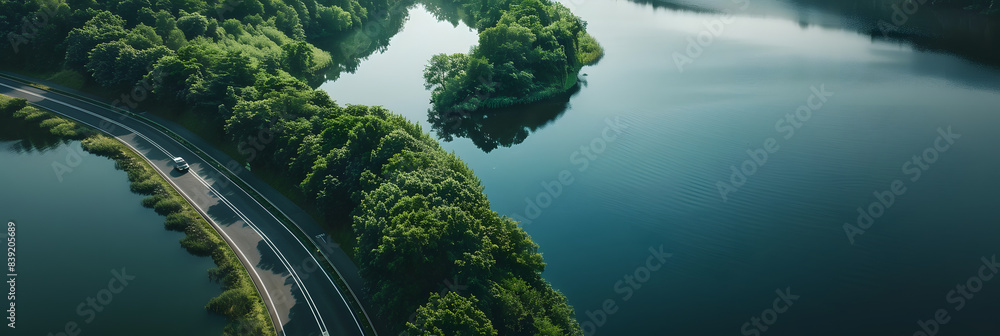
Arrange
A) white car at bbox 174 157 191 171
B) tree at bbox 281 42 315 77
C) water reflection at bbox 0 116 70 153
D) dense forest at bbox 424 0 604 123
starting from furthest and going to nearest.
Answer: tree at bbox 281 42 315 77
dense forest at bbox 424 0 604 123
water reflection at bbox 0 116 70 153
white car at bbox 174 157 191 171

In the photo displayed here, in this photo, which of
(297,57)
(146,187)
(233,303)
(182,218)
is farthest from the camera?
(297,57)

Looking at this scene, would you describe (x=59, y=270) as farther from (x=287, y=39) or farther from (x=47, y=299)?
(x=287, y=39)

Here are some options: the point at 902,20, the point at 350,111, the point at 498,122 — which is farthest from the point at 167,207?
the point at 902,20

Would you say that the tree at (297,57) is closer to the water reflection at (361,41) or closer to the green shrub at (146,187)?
the water reflection at (361,41)

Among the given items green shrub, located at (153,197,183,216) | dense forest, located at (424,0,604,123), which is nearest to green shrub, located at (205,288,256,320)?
green shrub, located at (153,197,183,216)

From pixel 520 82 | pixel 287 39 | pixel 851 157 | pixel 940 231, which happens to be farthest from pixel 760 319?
pixel 287 39

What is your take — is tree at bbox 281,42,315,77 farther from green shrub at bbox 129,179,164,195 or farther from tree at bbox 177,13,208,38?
green shrub at bbox 129,179,164,195

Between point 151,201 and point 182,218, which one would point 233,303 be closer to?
point 182,218
